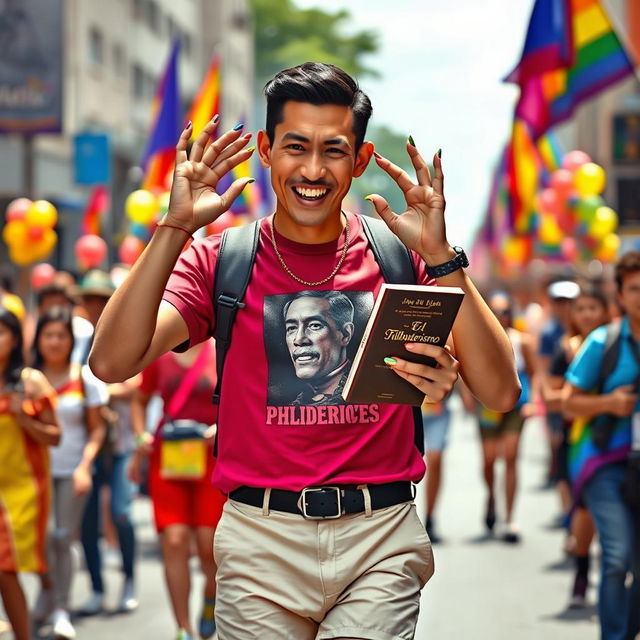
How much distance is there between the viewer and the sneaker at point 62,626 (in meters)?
7.73

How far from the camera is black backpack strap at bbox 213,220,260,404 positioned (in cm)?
384

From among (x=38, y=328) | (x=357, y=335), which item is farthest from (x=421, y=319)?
(x=38, y=328)

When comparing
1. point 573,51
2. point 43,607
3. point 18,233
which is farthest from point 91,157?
point 43,607

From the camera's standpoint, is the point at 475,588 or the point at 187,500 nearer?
the point at 187,500

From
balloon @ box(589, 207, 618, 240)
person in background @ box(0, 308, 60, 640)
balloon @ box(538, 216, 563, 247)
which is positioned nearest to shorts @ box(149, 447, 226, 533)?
person in background @ box(0, 308, 60, 640)

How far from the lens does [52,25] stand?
21359 mm

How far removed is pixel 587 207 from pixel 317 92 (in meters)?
16.8

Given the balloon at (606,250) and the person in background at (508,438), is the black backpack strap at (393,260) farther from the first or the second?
the balloon at (606,250)

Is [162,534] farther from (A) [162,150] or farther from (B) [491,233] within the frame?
(B) [491,233]

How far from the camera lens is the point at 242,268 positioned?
3.90 metres

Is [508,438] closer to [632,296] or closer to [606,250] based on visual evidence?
[632,296]

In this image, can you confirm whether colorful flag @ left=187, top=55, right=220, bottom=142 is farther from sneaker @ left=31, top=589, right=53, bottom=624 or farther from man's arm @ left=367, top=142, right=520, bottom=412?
man's arm @ left=367, top=142, right=520, bottom=412

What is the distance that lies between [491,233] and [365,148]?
178ft

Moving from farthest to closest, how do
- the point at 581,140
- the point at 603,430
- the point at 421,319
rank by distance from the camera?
the point at 581,140 → the point at 603,430 → the point at 421,319
